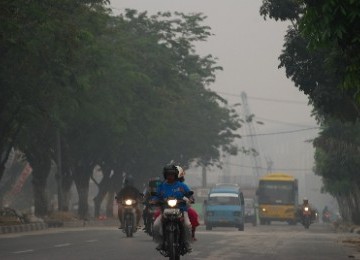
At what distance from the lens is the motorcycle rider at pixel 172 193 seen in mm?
16016

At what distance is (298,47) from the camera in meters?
31.8

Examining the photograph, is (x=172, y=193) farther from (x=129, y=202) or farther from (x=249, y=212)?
(x=249, y=212)

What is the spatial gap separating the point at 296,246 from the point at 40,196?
2966 centimetres

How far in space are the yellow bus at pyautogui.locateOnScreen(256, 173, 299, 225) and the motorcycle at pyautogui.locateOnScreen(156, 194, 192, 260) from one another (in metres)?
58.2

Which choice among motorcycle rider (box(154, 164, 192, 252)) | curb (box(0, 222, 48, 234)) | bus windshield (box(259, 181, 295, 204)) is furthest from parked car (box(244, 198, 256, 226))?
motorcycle rider (box(154, 164, 192, 252))

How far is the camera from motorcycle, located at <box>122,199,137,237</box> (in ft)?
98.5

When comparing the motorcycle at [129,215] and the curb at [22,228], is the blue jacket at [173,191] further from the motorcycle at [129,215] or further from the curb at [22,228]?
the curb at [22,228]

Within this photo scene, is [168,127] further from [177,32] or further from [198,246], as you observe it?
[198,246]

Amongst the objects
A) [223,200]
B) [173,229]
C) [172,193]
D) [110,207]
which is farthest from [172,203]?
[110,207]

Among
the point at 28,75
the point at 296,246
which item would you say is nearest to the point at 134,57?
the point at 28,75

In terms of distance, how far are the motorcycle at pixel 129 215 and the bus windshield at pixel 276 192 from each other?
147 ft

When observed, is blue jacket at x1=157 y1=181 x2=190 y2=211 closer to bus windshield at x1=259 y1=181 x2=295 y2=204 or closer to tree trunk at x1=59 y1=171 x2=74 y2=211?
tree trunk at x1=59 y1=171 x2=74 y2=211

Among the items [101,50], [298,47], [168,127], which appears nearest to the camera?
[298,47]

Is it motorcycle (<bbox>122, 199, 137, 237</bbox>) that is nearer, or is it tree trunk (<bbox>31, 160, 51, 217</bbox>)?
motorcycle (<bbox>122, 199, 137, 237</bbox>)
